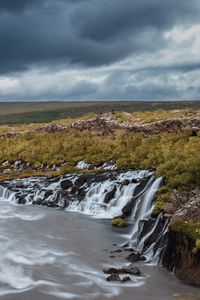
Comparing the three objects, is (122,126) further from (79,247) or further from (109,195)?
(79,247)

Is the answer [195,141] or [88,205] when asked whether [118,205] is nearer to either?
[88,205]

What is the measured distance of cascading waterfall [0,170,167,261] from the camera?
23734 mm

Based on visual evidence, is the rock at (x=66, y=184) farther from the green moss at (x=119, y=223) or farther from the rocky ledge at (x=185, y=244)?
the rocky ledge at (x=185, y=244)

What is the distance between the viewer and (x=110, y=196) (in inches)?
1313

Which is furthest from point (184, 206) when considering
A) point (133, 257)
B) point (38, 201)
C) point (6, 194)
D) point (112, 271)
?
point (6, 194)

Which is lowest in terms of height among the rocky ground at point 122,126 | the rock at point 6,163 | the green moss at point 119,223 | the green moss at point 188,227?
the rock at point 6,163

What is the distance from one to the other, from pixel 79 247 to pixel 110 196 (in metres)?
9.24

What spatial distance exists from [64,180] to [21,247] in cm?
1512

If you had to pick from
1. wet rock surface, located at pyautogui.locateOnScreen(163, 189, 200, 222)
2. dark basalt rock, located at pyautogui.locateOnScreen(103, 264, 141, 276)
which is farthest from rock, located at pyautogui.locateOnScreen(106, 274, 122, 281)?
wet rock surface, located at pyautogui.locateOnScreen(163, 189, 200, 222)

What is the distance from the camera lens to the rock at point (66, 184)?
3817 centimetres

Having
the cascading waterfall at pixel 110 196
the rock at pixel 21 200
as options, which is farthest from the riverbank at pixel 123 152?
the rock at pixel 21 200

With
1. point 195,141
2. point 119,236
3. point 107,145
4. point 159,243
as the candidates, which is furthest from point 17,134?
point 159,243

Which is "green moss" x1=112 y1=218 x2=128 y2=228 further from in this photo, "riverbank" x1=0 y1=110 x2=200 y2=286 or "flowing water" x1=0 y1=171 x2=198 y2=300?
"riverbank" x1=0 y1=110 x2=200 y2=286

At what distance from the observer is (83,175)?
38.9 metres
